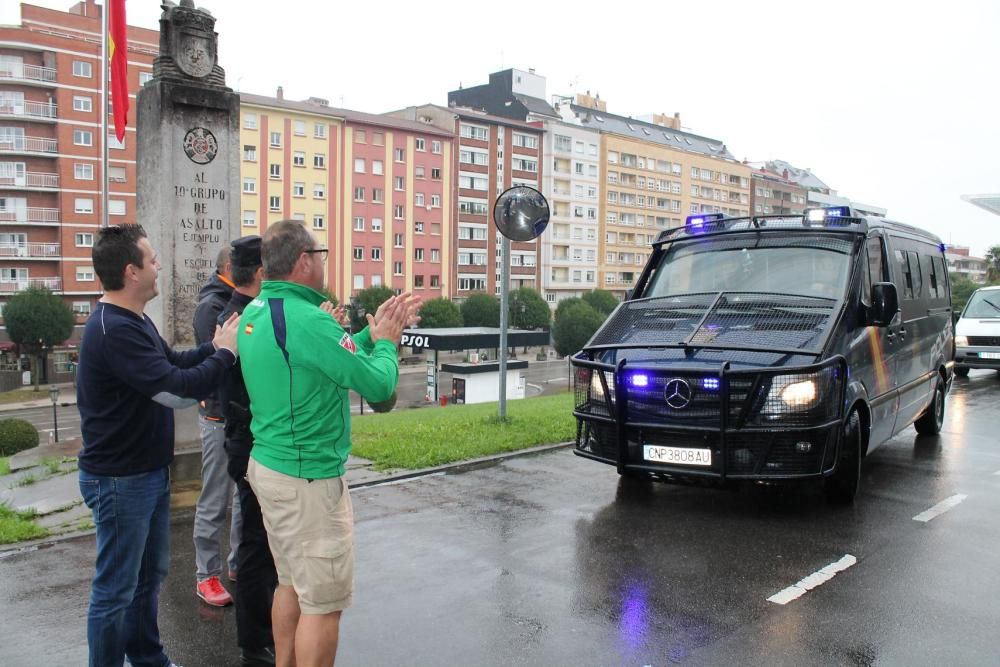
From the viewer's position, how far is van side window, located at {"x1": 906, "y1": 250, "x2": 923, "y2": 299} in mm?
8992

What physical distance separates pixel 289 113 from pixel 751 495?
70.7 metres

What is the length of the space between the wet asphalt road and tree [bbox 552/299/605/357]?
6710cm

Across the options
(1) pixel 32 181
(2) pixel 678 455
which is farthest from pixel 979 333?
(1) pixel 32 181

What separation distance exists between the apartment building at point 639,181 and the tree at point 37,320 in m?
59.9

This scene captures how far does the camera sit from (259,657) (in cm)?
409

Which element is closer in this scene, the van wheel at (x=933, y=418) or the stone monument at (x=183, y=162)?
the stone monument at (x=183, y=162)

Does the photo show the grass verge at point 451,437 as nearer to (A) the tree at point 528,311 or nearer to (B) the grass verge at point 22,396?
(B) the grass verge at point 22,396

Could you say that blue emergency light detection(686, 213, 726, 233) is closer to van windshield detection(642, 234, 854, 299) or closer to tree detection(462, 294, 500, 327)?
van windshield detection(642, 234, 854, 299)

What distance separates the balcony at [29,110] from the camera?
60188 millimetres

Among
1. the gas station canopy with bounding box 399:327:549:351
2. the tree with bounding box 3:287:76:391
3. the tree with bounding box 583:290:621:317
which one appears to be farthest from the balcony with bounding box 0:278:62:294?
the tree with bounding box 583:290:621:317

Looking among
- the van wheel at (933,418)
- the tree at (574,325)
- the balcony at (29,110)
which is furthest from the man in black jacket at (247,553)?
the tree at (574,325)

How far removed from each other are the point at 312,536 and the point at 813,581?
136 inches

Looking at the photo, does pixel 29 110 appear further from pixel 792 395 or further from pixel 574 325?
pixel 792 395

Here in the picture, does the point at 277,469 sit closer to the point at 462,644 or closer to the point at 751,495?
the point at 462,644
